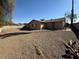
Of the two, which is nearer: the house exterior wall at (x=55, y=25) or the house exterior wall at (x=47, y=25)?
the house exterior wall at (x=55, y=25)

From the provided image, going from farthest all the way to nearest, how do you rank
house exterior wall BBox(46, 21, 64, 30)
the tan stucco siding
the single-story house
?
the single-story house
house exterior wall BBox(46, 21, 64, 30)
the tan stucco siding

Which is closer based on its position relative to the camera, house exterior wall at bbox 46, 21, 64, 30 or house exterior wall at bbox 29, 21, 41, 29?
house exterior wall at bbox 46, 21, 64, 30

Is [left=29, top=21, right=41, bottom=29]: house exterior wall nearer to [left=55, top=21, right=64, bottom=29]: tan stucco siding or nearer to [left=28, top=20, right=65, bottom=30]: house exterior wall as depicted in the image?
[left=28, top=20, right=65, bottom=30]: house exterior wall

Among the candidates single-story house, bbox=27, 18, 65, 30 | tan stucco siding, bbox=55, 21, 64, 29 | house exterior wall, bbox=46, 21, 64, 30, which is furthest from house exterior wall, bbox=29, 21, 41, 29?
tan stucco siding, bbox=55, 21, 64, 29

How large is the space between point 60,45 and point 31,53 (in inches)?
111

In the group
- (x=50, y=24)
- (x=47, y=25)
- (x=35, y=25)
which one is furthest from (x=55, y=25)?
(x=35, y=25)

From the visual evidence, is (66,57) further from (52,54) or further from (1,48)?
(1,48)

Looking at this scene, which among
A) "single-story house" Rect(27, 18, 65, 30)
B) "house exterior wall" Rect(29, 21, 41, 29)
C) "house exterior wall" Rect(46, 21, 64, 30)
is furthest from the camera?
"house exterior wall" Rect(29, 21, 41, 29)

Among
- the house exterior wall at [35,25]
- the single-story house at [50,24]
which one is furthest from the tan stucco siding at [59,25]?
the house exterior wall at [35,25]

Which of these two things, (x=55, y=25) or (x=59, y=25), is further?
(x=55, y=25)

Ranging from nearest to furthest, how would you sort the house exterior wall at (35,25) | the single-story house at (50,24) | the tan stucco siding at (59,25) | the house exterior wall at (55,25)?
the tan stucco siding at (59,25) < the house exterior wall at (55,25) < the single-story house at (50,24) < the house exterior wall at (35,25)

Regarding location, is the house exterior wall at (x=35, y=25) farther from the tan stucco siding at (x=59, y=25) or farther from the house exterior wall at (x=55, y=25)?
the tan stucco siding at (x=59, y=25)

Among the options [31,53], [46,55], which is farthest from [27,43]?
[46,55]

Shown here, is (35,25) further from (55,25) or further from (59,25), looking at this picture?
(59,25)
